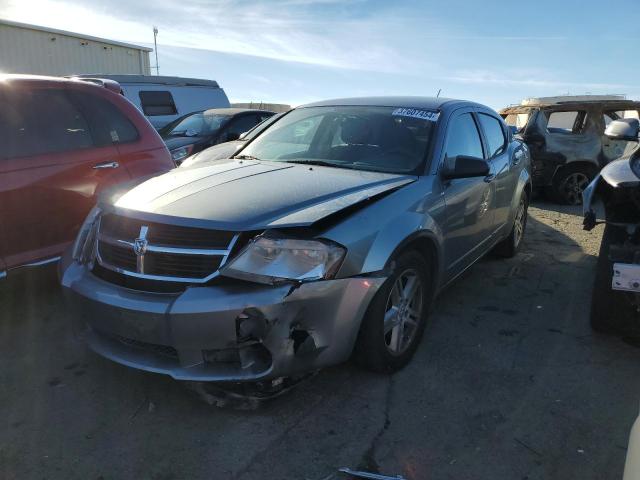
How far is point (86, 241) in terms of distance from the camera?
3096mm

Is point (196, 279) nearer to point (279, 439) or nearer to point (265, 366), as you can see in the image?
point (265, 366)

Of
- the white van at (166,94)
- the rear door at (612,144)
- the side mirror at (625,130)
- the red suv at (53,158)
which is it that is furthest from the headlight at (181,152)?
the rear door at (612,144)

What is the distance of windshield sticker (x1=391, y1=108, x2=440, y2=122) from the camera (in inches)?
150

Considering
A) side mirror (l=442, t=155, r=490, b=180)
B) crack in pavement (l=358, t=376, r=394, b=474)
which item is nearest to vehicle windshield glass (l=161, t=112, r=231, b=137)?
side mirror (l=442, t=155, r=490, b=180)

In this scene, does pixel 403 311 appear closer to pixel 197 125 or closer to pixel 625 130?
pixel 625 130

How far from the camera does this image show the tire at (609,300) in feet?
11.0

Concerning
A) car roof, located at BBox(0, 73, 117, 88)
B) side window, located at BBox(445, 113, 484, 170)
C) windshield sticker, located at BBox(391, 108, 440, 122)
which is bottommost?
side window, located at BBox(445, 113, 484, 170)

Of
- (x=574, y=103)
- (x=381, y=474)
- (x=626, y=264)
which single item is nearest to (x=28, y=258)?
(x=381, y=474)

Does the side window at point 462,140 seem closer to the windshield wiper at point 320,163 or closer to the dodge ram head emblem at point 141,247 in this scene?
the windshield wiper at point 320,163

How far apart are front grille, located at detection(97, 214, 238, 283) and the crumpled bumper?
0.10m

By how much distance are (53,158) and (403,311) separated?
2.83 m

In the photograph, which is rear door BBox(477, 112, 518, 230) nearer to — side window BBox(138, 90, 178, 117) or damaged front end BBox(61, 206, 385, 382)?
damaged front end BBox(61, 206, 385, 382)

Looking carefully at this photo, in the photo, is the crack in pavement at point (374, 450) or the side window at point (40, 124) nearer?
the crack in pavement at point (374, 450)

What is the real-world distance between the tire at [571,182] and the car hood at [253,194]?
6.61 meters
